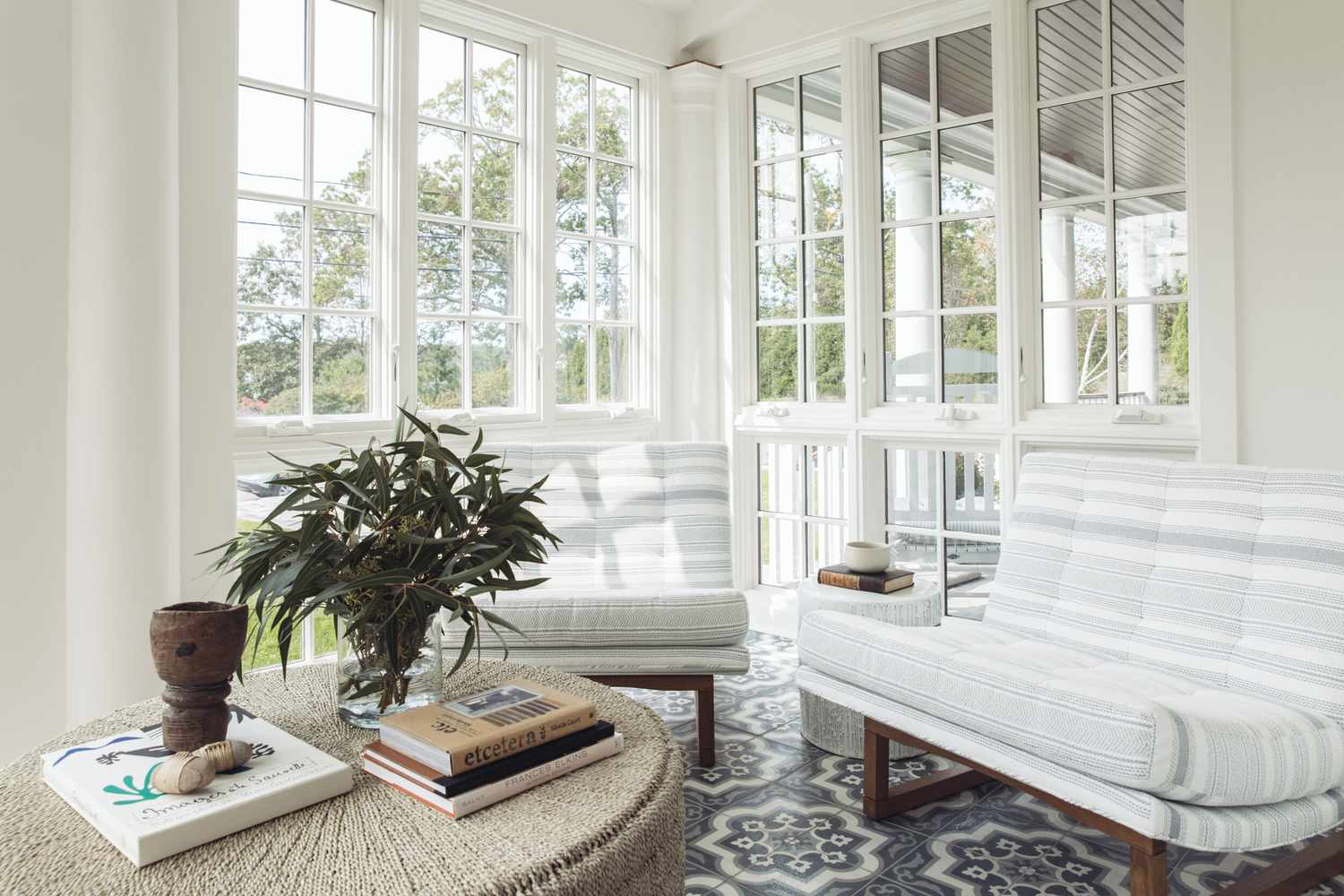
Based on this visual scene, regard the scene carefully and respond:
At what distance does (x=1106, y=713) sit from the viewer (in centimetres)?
174

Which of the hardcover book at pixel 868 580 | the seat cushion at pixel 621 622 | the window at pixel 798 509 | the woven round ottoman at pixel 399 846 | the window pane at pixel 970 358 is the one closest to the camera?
the woven round ottoman at pixel 399 846

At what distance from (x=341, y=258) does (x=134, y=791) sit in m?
2.62

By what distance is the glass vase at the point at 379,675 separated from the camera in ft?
5.43

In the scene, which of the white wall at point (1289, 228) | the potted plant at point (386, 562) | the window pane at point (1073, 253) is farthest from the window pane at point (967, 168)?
the potted plant at point (386, 562)

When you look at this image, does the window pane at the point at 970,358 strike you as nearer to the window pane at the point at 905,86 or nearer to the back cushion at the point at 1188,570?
the window pane at the point at 905,86

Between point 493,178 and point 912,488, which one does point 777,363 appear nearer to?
point 912,488

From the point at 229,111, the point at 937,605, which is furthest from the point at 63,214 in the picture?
the point at 937,605

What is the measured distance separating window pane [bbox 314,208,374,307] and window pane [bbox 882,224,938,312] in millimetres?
2195

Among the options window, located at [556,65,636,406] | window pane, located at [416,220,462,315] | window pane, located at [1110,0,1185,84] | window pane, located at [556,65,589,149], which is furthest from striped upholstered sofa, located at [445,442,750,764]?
window pane, located at [1110,0,1185,84]

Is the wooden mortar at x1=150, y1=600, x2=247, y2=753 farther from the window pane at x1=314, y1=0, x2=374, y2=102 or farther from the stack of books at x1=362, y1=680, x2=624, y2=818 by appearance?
the window pane at x1=314, y1=0, x2=374, y2=102

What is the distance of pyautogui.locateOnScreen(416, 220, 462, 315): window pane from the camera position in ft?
12.6

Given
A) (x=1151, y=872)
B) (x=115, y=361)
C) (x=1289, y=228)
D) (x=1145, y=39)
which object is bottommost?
(x=1151, y=872)

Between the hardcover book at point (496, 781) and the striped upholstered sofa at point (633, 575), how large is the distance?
123 centimetres

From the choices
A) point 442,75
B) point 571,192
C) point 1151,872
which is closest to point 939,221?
point 571,192
